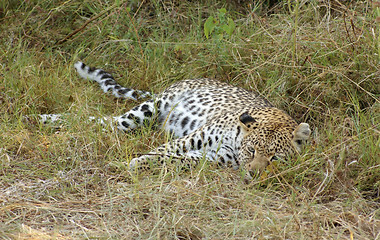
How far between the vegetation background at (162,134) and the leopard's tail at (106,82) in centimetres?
10

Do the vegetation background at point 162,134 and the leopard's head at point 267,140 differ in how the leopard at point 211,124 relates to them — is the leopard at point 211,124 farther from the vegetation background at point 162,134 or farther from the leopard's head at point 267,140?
the vegetation background at point 162,134

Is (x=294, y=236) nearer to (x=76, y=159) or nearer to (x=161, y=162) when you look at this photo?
(x=161, y=162)

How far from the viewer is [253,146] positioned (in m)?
4.80

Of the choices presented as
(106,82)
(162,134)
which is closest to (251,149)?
(162,134)

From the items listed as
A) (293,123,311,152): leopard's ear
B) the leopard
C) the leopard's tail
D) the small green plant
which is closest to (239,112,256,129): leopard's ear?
the leopard

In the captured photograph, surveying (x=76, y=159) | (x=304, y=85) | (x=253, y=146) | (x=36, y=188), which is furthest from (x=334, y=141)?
(x=36, y=188)

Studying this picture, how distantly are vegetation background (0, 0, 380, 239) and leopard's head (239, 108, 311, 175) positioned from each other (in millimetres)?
136

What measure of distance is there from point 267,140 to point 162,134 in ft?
4.93

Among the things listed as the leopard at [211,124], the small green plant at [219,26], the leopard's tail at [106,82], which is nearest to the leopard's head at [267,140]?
the leopard at [211,124]

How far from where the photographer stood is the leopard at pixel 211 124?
4801mm

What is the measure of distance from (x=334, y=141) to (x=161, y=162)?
156 centimetres

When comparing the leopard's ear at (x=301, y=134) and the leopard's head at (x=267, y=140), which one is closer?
the leopard's head at (x=267, y=140)

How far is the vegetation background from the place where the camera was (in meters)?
3.86

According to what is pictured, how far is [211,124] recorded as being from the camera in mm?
5535
